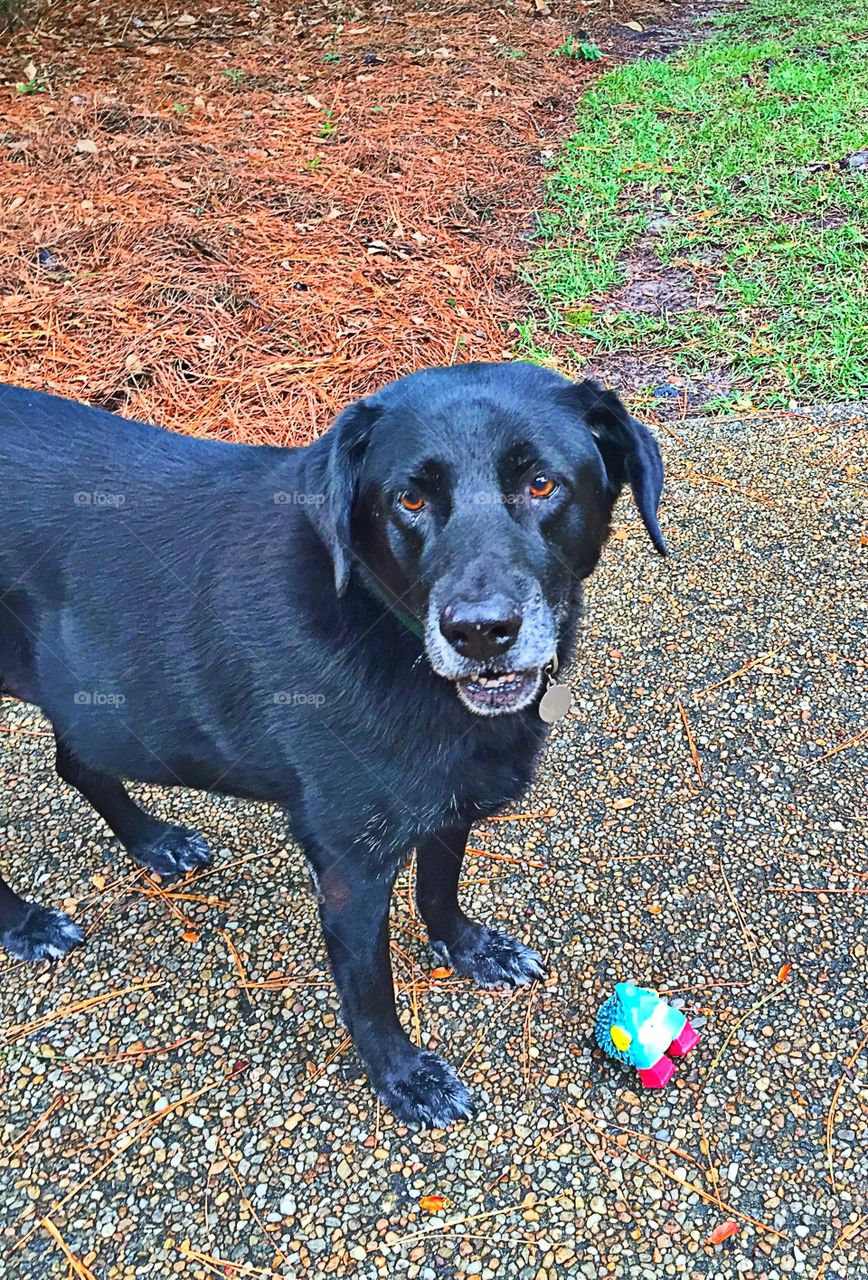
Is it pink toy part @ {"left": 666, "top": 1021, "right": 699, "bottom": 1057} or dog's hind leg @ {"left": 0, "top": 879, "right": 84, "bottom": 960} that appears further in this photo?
dog's hind leg @ {"left": 0, "top": 879, "right": 84, "bottom": 960}

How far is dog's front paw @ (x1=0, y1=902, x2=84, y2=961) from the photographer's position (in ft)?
8.34

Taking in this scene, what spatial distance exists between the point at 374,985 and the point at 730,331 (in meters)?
3.95

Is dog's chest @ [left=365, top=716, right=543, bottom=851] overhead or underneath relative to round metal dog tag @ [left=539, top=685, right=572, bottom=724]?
underneath

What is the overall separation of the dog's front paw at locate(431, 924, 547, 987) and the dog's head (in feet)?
2.78

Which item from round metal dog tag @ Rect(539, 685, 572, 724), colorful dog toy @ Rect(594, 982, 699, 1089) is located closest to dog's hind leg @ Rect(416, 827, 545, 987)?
colorful dog toy @ Rect(594, 982, 699, 1089)

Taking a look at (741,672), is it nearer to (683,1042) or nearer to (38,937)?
(683,1042)

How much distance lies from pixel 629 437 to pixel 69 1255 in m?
2.11

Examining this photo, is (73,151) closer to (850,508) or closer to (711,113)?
(711,113)

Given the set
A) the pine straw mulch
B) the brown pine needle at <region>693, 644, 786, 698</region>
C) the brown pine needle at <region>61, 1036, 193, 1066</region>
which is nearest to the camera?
the brown pine needle at <region>61, 1036, 193, 1066</region>

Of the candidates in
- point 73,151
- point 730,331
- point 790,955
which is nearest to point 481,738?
point 790,955

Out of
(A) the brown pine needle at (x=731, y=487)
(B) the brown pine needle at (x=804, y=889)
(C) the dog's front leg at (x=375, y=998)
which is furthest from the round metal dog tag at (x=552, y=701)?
(A) the brown pine needle at (x=731, y=487)

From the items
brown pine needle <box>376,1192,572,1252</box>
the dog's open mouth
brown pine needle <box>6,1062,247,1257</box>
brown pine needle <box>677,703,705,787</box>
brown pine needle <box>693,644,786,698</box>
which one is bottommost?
brown pine needle <box>6,1062,247,1257</box>

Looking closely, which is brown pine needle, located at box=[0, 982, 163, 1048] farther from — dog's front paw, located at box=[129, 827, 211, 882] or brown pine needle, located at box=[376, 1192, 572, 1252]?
brown pine needle, located at box=[376, 1192, 572, 1252]

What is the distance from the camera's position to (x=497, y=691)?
1.85 metres
